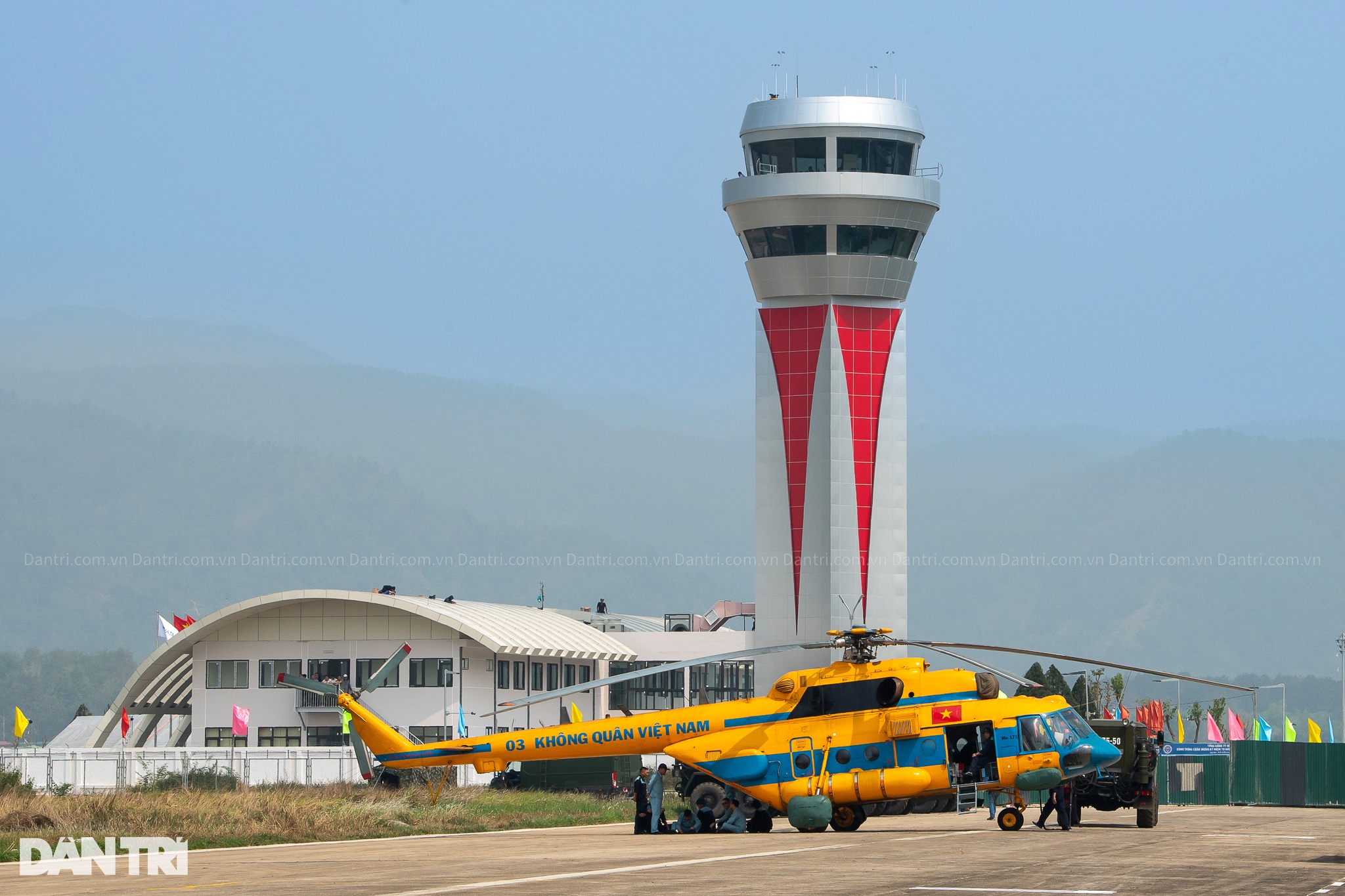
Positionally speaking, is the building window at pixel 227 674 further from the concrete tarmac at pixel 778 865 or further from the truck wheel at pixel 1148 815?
the truck wheel at pixel 1148 815

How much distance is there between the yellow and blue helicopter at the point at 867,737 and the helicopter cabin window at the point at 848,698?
0.8 inches

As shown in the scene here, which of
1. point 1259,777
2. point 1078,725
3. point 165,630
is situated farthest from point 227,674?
point 1078,725

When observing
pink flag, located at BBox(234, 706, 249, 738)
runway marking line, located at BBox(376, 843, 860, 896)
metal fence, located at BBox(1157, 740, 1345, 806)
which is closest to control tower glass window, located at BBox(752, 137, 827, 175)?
metal fence, located at BBox(1157, 740, 1345, 806)

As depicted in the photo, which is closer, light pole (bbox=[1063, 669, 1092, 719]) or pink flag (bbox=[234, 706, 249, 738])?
light pole (bbox=[1063, 669, 1092, 719])

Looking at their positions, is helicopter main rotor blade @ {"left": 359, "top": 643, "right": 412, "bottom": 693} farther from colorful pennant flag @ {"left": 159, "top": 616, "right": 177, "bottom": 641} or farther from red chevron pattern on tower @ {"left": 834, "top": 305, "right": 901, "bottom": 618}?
colorful pennant flag @ {"left": 159, "top": 616, "right": 177, "bottom": 641}

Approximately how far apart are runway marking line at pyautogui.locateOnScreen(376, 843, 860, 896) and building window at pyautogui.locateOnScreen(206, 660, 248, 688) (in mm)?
60304

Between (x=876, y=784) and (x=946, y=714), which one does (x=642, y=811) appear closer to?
(x=876, y=784)

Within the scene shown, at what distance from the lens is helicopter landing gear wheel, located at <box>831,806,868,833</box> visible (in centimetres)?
3803

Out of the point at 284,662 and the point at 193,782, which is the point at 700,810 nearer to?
the point at 193,782

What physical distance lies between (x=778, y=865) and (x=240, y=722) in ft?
204

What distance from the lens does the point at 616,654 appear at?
9962 centimetres

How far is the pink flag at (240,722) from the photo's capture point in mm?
84812

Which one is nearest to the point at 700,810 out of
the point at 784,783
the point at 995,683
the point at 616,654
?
the point at 784,783

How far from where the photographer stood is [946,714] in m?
36.9
